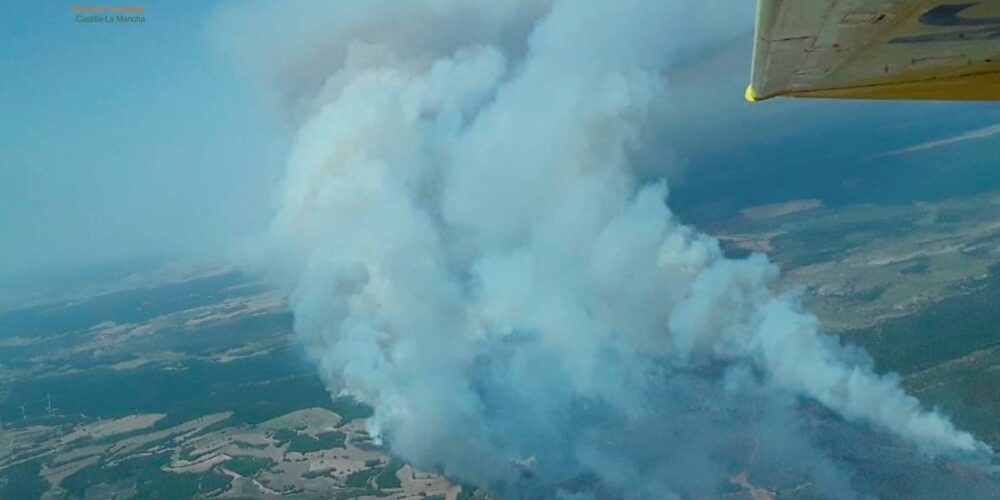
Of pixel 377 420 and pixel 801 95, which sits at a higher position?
pixel 801 95

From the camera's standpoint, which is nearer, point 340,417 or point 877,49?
point 877,49

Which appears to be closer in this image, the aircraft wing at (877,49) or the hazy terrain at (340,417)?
the aircraft wing at (877,49)

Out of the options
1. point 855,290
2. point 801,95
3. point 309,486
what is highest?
point 801,95

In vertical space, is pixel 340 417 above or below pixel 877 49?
below

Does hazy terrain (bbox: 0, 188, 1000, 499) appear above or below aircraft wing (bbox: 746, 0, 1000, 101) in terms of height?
below

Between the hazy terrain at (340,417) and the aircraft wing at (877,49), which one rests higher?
the aircraft wing at (877,49)

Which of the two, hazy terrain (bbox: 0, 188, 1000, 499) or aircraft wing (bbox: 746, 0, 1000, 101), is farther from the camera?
hazy terrain (bbox: 0, 188, 1000, 499)

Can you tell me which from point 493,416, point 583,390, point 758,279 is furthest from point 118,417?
point 758,279

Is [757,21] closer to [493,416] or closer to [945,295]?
[493,416]
